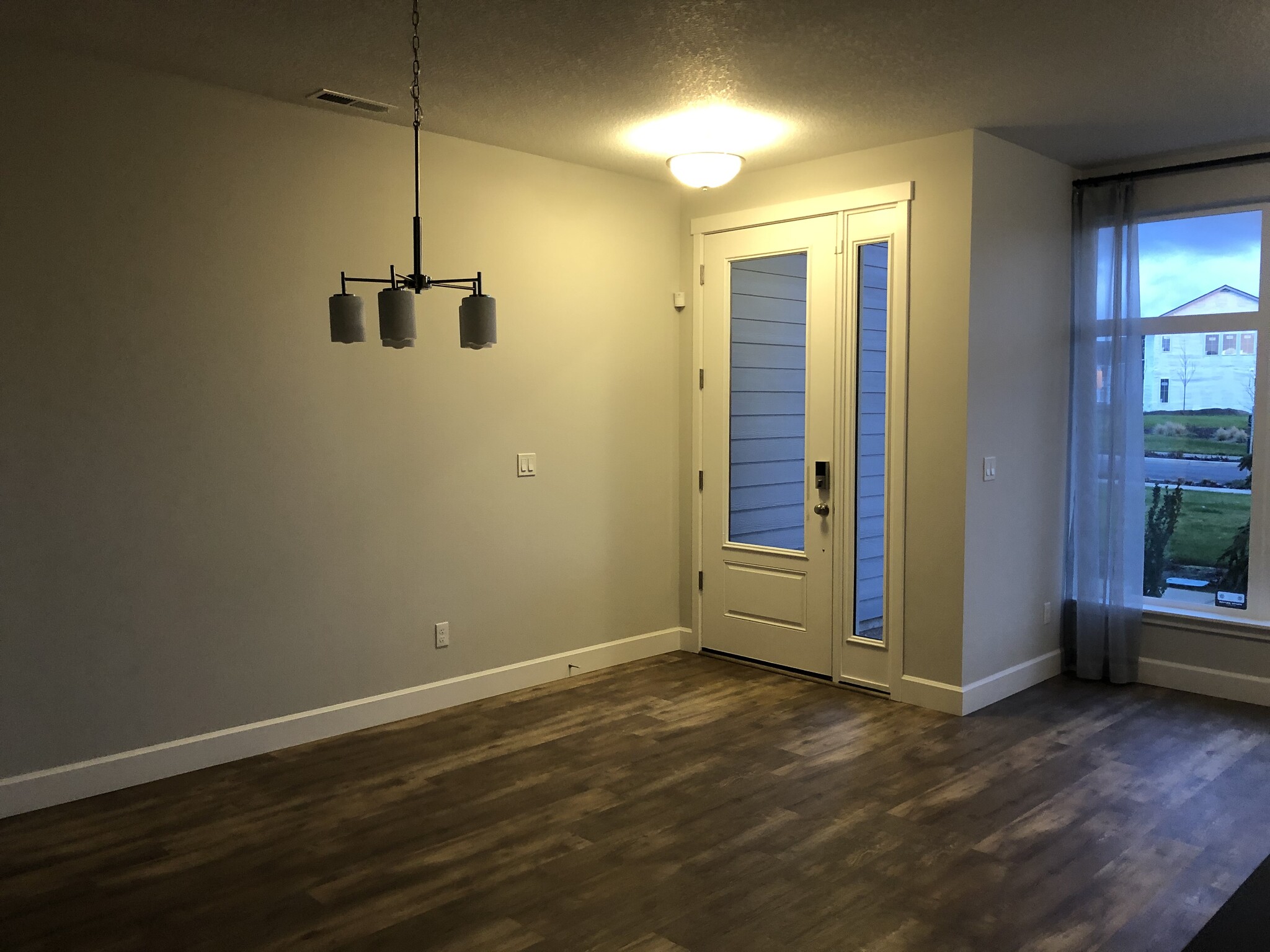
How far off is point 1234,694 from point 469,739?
3767mm

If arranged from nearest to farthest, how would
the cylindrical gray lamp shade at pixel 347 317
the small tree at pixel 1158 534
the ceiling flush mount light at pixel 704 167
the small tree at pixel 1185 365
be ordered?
the cylindrical gray lamp shade at pixel 347 317
the ceiling flush mount light at pixel 704 167
the small tree at pixel 1185 365
the small tree at pixel 1158 534

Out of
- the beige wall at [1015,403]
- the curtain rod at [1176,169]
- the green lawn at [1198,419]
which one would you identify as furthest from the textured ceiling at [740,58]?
the green lawn at [1198,419]

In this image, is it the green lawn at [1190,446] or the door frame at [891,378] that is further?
the green lawn at [1190,446]

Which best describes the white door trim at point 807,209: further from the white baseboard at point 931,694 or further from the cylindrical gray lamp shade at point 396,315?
the cylindrical gray lamp shade at point 396,315

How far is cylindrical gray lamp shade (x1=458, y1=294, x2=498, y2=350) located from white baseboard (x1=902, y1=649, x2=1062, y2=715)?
2.92 metres

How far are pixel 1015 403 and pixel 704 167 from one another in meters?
1.93

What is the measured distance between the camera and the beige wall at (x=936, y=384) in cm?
454

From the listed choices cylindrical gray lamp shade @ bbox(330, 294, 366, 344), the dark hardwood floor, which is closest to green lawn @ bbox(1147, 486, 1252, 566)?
the dark hardwood floor

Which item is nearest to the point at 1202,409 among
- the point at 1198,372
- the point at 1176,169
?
the point at 1198,372

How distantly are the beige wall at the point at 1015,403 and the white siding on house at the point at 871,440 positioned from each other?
1.50 feet

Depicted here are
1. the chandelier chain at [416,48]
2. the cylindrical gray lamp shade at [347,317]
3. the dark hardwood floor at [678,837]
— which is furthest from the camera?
the chandelier chain at [416,48]

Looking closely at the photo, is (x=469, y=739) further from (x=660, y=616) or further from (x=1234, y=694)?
(x=1234, y=694)

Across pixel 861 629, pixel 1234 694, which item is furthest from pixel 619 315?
pixel 1234 694

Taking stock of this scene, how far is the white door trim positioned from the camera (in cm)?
472
